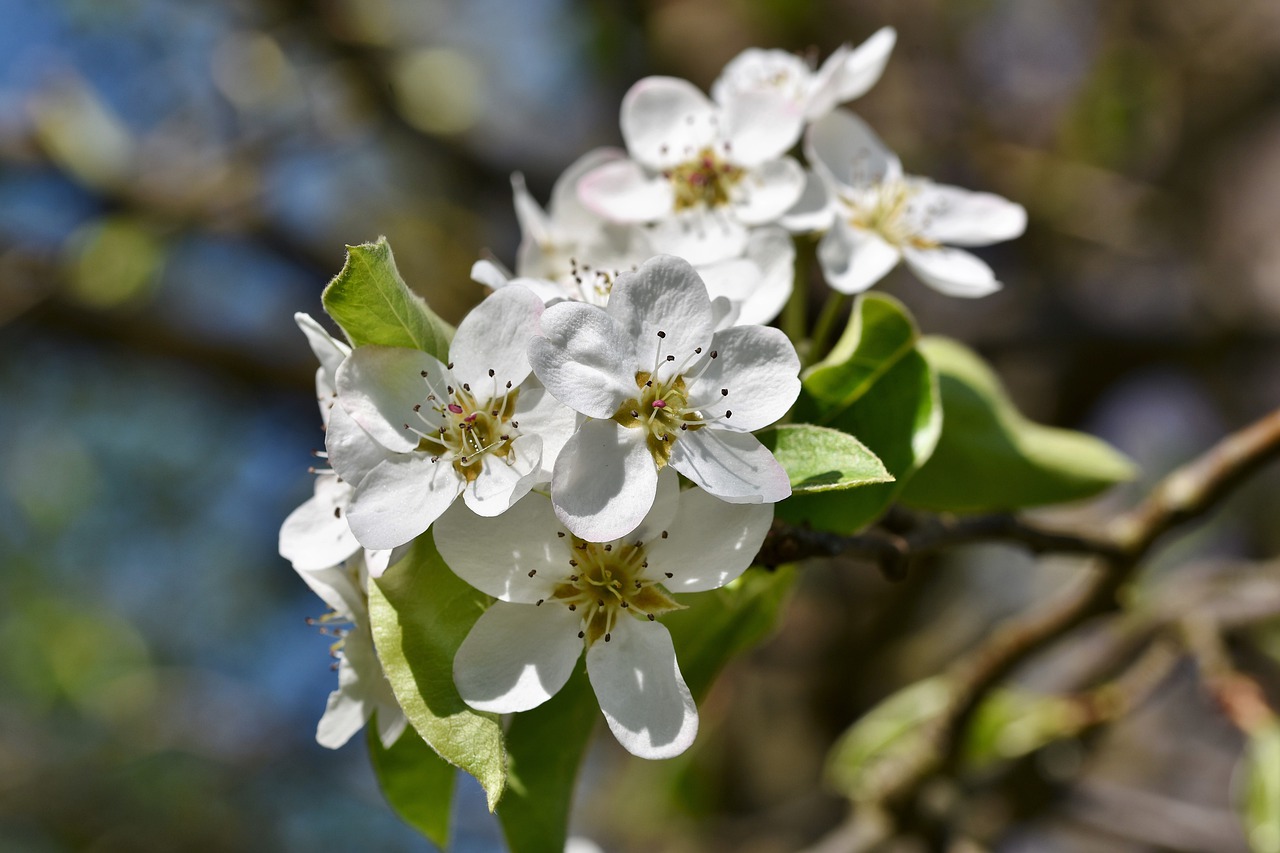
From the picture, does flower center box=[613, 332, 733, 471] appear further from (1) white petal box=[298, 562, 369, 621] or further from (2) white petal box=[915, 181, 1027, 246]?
(2) white petal box=[915, 181, 1027, 246]

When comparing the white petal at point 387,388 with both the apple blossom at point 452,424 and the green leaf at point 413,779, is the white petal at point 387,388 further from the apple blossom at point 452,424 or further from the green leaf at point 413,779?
the green leaf at point 413,779

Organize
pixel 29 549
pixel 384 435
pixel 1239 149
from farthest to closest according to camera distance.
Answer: pixel 29 549, pixel 1239 149, pixel 384 435

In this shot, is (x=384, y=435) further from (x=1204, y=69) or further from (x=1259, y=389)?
(x=1204, y=69)

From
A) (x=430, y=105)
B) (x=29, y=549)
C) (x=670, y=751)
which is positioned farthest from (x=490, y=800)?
(x=29, y=549)

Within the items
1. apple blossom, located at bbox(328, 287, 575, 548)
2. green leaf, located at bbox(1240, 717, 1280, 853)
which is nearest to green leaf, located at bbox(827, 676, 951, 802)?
green leaf, located at bbox(1240, 717, 1280, 853)

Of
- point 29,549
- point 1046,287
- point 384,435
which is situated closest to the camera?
point 384,435

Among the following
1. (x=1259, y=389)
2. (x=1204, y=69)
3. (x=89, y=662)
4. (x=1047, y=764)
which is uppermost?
(x=1204, y=69)

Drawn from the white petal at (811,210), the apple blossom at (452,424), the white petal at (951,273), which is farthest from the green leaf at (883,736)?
the apple blossom at (452,424)
